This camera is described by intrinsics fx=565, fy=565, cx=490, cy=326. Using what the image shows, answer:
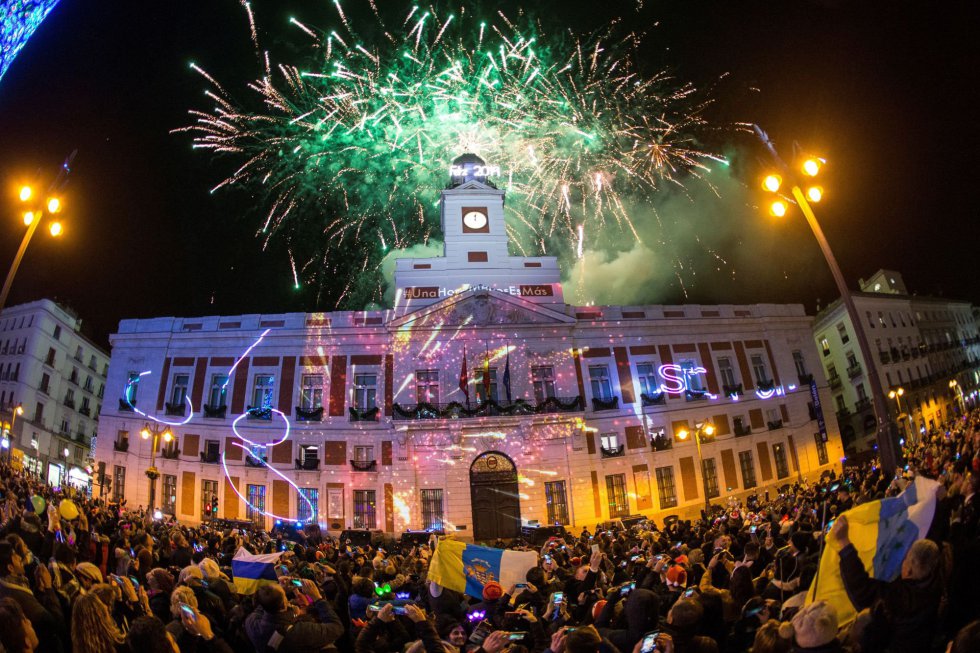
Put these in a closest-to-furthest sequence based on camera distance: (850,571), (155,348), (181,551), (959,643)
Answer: (959,643), (850,571), (181,551), (155,348)

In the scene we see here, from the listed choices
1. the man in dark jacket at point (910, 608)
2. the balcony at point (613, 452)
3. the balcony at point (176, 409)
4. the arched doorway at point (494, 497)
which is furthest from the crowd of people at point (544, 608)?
the balcony at point (176, 409)

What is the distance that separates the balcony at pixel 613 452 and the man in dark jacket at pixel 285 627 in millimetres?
26237

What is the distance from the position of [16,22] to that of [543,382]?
1000 inches

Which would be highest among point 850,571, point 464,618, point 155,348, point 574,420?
point 155,348

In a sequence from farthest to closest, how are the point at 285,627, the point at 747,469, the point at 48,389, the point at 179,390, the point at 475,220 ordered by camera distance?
the point at 48,389 → the point at 475,220 → the point at 747,469 → the point at 179,390 → the point at 285,627

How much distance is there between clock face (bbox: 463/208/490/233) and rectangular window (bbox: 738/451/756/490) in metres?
19.8

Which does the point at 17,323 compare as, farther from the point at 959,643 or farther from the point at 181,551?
the point at 959,643

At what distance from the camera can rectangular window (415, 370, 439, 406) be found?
29938mm

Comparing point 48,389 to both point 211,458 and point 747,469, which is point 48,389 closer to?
point 211,458

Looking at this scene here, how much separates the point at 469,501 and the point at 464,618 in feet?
73.4

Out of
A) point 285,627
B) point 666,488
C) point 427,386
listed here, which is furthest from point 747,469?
point 285,627

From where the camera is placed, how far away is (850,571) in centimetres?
414

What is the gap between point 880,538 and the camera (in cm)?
446

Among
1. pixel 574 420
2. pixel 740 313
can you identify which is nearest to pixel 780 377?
pixel 740 313
